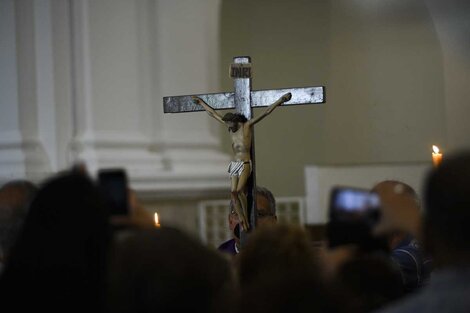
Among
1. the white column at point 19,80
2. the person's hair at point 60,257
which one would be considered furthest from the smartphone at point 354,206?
the white column at point 19,80

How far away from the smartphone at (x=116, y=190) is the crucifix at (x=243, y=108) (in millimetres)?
2247

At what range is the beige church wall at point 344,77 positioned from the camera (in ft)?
27.6

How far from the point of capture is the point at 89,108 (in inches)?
263

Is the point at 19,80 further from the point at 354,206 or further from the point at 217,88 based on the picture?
the point at 354,206

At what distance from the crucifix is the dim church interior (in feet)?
4.90

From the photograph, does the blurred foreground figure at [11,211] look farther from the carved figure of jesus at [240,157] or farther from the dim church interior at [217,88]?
the dim church interior at [217,88]

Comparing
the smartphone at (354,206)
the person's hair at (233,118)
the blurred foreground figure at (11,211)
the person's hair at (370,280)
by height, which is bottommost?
the person's hair at (370,280)

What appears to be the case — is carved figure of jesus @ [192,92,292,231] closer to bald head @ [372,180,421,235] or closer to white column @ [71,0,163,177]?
white column @ [71,0,163,177]

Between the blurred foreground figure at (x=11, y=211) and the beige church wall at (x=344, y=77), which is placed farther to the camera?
the beige church wall at (x=344, y=77)

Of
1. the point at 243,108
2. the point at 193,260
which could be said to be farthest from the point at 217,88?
the point at 193,260

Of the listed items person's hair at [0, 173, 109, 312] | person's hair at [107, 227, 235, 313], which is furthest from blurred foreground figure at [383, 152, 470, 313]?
person's hair at [0, 173, 109, 312]

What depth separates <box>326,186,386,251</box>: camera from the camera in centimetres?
233

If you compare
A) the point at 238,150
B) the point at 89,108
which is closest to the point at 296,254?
the point at 238,150

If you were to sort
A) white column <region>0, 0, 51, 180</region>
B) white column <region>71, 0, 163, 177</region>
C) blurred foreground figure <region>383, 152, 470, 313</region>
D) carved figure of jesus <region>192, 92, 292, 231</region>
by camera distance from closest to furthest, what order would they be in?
blurred foreground figure <region>383, 152, 470, 313</region>
carved figure of jesus <region>192, 92, 292, 231</region>
white column <region>71, 0, 163, 177</region>
white column <region>0, 0, 51, 180</region>
